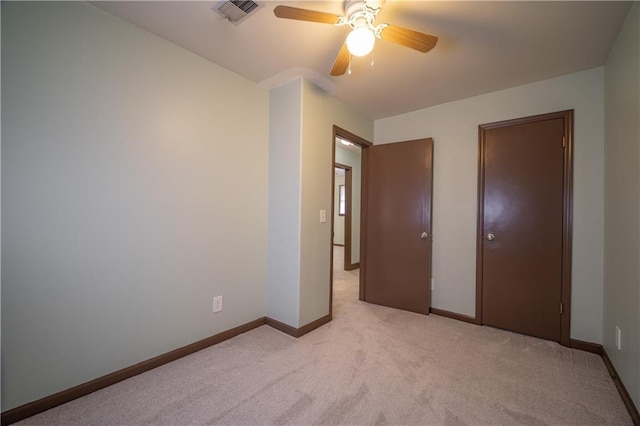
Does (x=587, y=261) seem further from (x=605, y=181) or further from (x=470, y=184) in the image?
(x=470, y=184)

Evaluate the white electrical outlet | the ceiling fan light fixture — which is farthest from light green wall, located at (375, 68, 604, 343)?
the white electrical outlet

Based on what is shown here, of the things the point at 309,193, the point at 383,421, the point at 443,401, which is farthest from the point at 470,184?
the point at 383,421

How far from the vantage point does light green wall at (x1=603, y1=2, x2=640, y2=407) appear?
1532 millimetres

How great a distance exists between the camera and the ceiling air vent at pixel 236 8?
159 cm

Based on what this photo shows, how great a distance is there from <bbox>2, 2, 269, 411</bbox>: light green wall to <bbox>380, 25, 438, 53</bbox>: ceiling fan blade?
1470 mm

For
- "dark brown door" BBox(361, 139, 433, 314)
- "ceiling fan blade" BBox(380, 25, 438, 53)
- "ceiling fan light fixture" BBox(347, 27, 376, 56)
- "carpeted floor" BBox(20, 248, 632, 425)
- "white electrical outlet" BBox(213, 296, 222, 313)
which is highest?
"ceiling fan blade" BBox(380, 25, 438, 53)

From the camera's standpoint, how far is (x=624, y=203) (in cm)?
174

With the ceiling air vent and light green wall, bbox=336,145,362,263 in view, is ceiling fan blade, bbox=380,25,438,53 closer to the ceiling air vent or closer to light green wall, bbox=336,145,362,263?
the ceiling air vent

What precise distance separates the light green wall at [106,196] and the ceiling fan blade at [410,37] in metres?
1.47

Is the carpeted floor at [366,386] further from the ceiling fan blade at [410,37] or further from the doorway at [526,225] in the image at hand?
the ceiling fan blade at [410,37]

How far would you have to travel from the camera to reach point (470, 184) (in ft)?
9.36

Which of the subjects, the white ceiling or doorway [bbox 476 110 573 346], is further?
doorway [bbox 476 110 573 346]

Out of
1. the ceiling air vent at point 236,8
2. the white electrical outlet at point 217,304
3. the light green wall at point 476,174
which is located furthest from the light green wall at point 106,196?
the light green wall at point 476,174

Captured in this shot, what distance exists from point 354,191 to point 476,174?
9.16 feet
